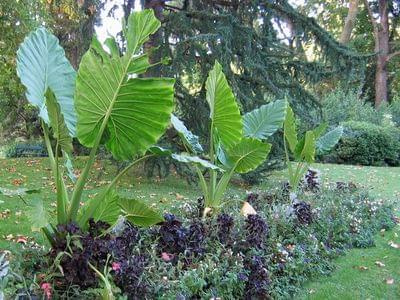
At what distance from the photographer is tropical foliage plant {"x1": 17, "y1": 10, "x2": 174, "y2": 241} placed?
2.48m

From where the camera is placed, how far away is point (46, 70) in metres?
3.22

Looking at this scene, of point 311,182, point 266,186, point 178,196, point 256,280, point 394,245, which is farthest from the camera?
point 266,186

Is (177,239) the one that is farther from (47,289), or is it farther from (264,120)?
(264,120)

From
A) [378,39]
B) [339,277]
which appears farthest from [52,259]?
[378,39]

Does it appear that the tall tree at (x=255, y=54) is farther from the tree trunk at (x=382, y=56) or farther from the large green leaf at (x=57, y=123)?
the tree trunk at (x=382, y=56)

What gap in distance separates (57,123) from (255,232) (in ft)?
6.07

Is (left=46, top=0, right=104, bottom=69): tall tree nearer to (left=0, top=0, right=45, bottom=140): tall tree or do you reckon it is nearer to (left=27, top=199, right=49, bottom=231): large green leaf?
(left=0, top=0, right=45, bottom=140): tall tree

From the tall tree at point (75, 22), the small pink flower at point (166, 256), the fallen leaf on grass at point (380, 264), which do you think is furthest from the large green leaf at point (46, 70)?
the tall tree at point (75, 22)

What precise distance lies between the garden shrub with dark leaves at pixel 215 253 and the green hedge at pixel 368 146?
10.1 m

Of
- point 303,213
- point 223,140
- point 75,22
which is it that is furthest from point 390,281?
point 75,22

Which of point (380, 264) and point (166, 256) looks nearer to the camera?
point (166, 256)

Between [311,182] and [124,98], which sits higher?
[124,98]

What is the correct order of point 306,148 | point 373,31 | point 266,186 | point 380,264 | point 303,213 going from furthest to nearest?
point 373,31 < point 266,186 < point 306,148 < point 303,213 < point 380,264

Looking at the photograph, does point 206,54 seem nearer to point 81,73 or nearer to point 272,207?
point 272,207
